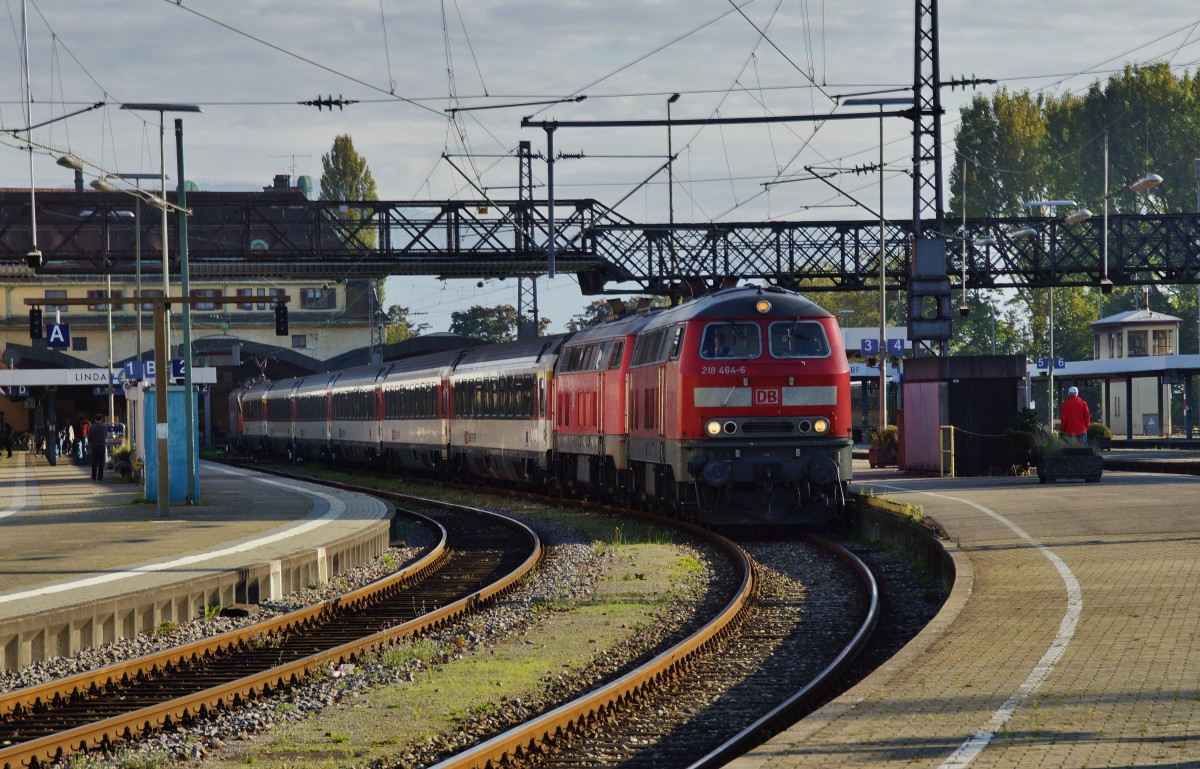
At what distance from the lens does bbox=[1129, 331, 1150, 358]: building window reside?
240 feet

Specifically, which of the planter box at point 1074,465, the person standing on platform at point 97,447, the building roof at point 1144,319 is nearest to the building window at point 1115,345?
the building roof at point 1144,319

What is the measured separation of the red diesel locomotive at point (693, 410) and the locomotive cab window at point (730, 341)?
1 centimetres

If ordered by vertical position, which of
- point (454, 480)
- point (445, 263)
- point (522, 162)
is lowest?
point (454, 480)

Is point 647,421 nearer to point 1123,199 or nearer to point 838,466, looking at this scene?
point 838,466

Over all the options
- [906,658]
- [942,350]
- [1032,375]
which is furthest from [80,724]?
[1032,375]

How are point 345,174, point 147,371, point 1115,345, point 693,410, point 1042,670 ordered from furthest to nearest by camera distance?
1. point 345,174
2. point 1115,345
3. point 147,371
4. point 693,410
5. point 1042,670

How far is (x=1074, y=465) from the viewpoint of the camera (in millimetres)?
26156

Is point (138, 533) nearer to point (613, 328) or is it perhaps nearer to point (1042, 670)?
point (613, 328)

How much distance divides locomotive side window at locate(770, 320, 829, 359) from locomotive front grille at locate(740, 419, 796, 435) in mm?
1008

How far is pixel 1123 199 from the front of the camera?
82062 mm

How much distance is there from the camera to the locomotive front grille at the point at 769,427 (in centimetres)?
2172

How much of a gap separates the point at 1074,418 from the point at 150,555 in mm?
19113

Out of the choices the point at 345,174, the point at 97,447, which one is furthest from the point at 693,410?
the point at 345,174

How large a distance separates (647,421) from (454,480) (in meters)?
18.8
